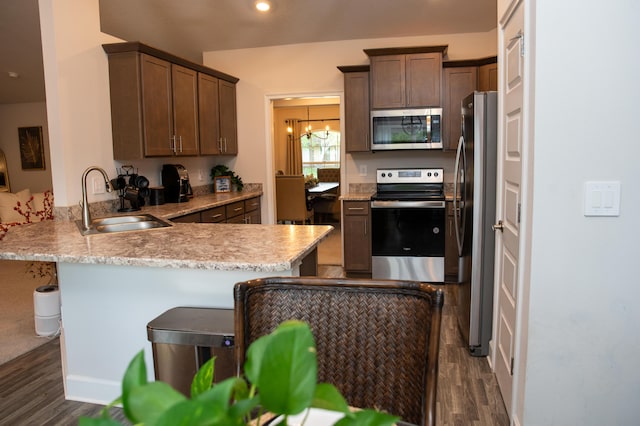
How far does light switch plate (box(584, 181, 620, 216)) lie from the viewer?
166cm

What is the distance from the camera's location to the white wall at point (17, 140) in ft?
25.0

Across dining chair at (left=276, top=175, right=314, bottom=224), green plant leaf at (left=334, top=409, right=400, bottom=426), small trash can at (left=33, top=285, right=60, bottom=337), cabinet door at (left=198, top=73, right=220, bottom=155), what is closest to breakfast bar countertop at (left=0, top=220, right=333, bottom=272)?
small trash can at (left=33, top=285, right=60, bottom=337)

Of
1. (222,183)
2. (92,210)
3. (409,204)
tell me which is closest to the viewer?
(92,210)

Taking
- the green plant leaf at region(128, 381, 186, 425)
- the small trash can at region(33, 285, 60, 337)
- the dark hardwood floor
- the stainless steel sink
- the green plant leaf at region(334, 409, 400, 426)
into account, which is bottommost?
the dark hardwood floor

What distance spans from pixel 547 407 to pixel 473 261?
121 cm

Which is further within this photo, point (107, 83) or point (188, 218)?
point (188, 218)

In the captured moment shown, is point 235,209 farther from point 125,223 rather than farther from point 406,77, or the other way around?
point 406,77

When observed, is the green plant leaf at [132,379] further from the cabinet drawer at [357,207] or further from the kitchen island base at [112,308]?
the cabinet drawer at [357,207]

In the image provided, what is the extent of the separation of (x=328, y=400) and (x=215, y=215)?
4.00 m

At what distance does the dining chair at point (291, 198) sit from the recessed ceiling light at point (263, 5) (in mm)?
3148

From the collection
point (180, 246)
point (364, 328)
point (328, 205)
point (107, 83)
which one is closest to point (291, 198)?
point (328, 205)

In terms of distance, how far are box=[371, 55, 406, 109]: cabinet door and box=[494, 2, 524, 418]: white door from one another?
2233 millimetres

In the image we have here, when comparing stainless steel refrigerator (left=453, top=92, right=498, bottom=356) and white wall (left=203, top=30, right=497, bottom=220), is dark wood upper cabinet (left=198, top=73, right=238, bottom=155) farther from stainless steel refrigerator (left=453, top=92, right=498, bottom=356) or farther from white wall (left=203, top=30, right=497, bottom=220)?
stainless steel refrigerator (left=453, top=92, right=498, bottom=356)

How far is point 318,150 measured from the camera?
11344 millimetres
